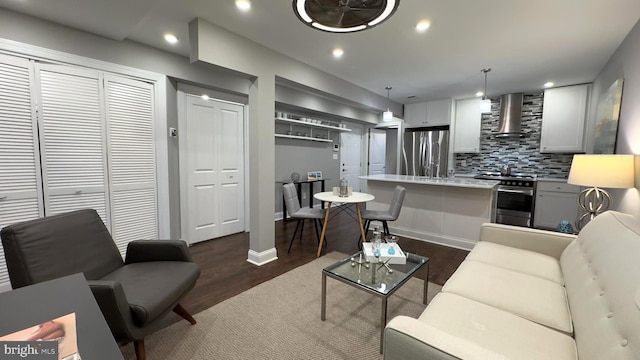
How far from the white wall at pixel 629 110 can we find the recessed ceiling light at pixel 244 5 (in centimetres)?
335

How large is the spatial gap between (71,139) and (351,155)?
528cm

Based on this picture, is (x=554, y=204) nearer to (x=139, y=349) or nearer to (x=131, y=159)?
(x=139, y=349)

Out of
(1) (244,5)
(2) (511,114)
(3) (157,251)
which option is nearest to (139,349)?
(3) (157,251)

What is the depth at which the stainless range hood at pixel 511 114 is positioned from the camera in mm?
4711

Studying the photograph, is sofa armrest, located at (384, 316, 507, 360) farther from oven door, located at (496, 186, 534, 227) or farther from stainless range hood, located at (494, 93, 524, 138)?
stainless range hood, located at (494, 93, 524, 138)

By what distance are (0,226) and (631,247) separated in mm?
4154

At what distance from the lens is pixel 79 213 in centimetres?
183

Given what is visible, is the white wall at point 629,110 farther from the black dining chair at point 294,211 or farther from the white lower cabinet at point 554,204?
the black dining chair at point 294,211

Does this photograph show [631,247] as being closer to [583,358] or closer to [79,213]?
[583,358]

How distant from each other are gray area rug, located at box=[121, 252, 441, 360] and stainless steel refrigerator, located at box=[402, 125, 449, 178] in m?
3.57

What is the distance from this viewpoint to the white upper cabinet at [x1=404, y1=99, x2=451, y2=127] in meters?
5.34

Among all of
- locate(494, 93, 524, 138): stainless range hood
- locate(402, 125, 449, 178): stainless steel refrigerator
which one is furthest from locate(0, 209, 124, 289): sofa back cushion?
locate(494, 93, 524, 138): stainless range hood

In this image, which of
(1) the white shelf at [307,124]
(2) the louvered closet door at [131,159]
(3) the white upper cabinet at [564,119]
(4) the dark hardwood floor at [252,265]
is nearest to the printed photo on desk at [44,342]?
(4) the dark hardwood floor at [252,265]

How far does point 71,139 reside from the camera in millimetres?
2484
